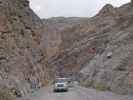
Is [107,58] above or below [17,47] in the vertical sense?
below

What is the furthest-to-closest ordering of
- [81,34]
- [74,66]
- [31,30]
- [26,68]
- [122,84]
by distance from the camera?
[81,34]
[74,66]
[31,30]
[26,68]
[122,84]

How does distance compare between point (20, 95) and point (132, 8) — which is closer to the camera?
point (20, 95)

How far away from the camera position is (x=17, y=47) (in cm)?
5169

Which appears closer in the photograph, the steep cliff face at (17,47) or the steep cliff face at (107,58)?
the steep cliff face at (17,47)

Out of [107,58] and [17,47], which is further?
[107,58]

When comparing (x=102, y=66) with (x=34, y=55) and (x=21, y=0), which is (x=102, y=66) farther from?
(x=21, y=0)

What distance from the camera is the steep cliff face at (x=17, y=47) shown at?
4053 cm

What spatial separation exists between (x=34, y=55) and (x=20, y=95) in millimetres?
33163

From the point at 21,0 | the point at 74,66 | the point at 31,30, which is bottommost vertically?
the point at 74,66

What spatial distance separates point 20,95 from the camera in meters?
34.3

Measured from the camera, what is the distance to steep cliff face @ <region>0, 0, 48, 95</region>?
40531 millimetres

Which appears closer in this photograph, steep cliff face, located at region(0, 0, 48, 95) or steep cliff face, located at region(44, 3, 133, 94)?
steep cliff face, located at region(0, 0, 48, 95)

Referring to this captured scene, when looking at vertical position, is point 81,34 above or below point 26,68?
above

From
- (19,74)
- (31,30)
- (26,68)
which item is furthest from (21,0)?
(19,74)
